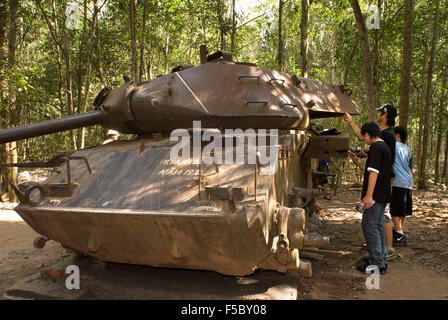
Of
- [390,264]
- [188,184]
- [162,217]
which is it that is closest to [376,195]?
[390,264]

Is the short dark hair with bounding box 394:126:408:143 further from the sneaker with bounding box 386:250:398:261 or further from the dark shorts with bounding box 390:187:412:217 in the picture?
the sneaker with bounding box 386:250:398:261

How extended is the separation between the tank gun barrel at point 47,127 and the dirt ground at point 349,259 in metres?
1.74

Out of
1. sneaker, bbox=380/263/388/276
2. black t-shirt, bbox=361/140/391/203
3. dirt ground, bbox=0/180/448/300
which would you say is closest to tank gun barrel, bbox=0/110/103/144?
dirt ground, bbox=0/180/448/300

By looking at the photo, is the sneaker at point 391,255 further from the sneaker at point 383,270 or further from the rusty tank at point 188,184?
the rusty tank at point 188,184

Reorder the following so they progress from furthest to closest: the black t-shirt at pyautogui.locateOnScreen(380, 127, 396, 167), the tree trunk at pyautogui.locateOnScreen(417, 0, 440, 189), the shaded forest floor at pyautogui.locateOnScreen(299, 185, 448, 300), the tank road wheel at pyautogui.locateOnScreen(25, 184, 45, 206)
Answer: the tree trunk at pyautogui.locateOnScreen(417, 0, 440, 189) → the black t-shirt at pyautogui.locateOnScreen(380, 127, 396, 167) → the shaded forest floor at pyautogui.locateOnScreen(299, 185, 448, 300) → the tank road wheel at pyautogui.locateOnScreen(25, 184, 45, 206)

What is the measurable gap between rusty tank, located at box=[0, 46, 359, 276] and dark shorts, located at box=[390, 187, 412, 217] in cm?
130

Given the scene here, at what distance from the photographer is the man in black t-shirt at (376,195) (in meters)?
4.61

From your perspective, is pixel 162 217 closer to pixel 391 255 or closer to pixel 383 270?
pixel 383 270

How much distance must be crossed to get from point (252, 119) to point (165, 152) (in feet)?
4.33

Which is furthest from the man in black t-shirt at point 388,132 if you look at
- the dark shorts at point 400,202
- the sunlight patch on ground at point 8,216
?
the sunlight patch on ground at point 8,216

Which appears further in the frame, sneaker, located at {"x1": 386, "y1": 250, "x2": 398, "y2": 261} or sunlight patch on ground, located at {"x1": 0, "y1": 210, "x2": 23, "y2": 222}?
sunlight patch on ground, located at {"x1": 0, "y1": 210, "x2": 23, "y2": 222}

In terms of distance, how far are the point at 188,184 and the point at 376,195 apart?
8.32 feet

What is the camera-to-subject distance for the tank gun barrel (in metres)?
4.39

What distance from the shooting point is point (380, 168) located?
15.5ft
